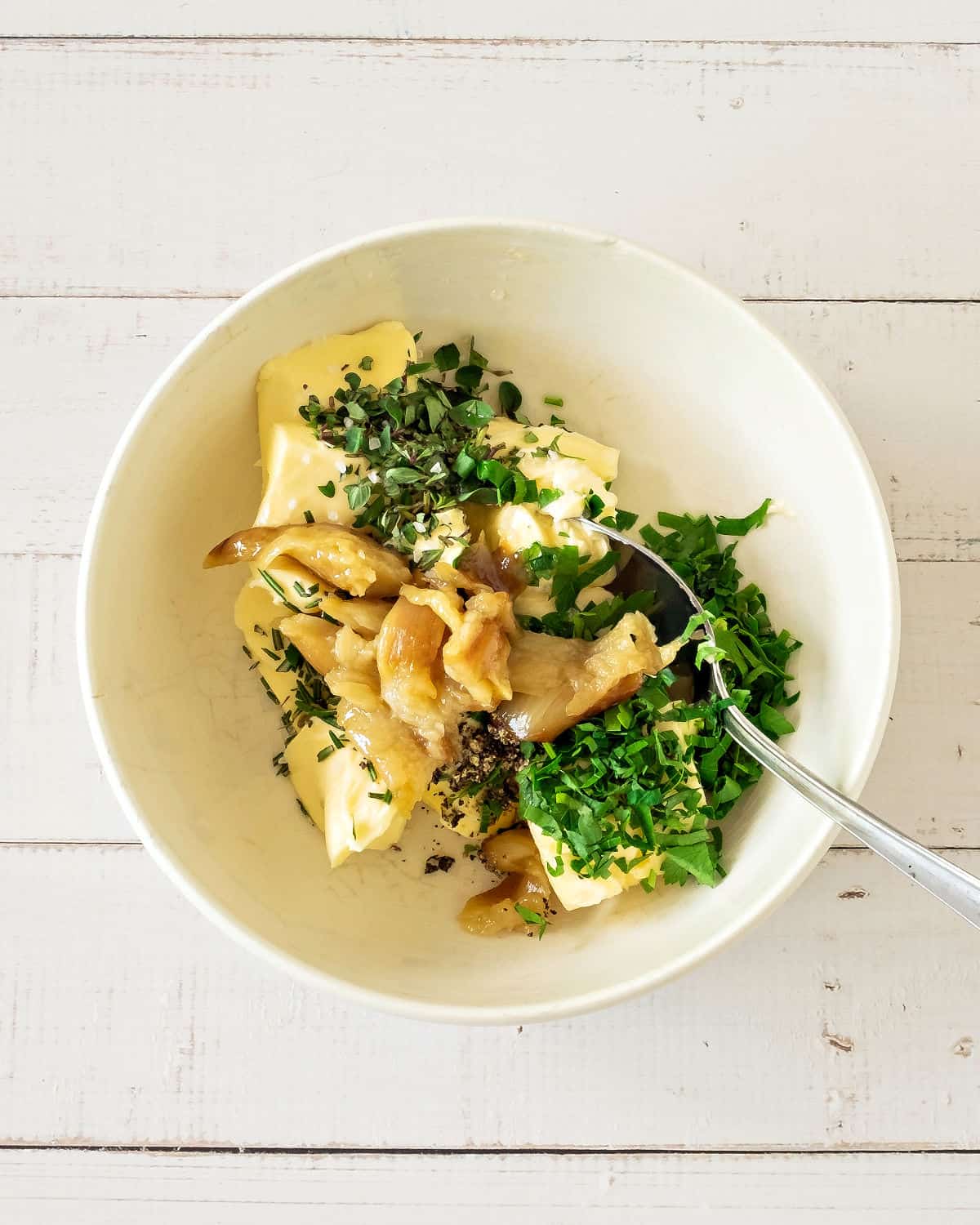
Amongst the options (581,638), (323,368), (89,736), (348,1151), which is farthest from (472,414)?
(348,1151)

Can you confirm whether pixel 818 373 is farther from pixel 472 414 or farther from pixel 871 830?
pixel 871 830

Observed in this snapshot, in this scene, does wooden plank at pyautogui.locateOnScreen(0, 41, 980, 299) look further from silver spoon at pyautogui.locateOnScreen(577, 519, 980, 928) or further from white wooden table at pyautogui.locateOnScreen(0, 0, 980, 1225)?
silver spoon at pyautogui.locateOnScreen(577, 519, 980, 928)

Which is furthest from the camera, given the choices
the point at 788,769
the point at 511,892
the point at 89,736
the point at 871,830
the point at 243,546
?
the point at 89,736

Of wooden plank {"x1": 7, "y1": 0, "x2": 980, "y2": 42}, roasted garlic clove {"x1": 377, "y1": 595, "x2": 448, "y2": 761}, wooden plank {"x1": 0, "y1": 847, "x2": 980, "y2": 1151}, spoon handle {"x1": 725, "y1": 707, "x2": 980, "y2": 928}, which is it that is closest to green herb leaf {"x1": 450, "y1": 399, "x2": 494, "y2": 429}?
roasted garlic clove {"x1": 377, "y1": 595, "x2": 448, "y2": 761}

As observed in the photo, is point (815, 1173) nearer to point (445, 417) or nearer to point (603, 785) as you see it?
point (603, 785)

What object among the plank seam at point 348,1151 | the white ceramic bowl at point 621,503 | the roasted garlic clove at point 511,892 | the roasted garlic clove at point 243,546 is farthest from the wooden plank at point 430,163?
the plank seam at point 348,1151

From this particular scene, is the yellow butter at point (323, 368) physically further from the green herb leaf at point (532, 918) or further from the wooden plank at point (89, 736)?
the green herb leaf at point (532, 918)

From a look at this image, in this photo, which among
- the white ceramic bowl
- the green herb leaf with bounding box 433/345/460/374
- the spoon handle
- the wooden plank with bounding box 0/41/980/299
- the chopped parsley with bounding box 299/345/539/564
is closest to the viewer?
the spoon handle
